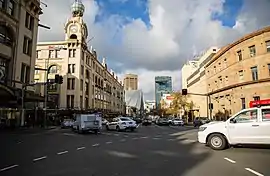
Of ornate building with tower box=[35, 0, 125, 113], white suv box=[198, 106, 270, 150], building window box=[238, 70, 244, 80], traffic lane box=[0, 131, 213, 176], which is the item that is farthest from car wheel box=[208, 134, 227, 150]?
ornate building with tower box=[35, 0, 125, 113]

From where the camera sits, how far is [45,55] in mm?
75250

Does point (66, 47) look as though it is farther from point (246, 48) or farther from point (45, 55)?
point (246, 48)

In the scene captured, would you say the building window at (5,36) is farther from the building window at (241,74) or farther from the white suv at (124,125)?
the building window at (241,74)

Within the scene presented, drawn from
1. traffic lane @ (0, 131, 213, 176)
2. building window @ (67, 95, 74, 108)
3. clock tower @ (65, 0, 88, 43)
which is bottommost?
traffic lane @ (0, 131, 213, 176)

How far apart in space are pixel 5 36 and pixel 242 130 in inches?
1267

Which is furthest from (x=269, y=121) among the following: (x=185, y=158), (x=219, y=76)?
(x=219, y=76)

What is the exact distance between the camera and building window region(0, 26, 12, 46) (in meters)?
35.4

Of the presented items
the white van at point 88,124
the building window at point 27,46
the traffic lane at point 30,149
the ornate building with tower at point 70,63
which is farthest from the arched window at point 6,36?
the ornate building with tower at point 70,63

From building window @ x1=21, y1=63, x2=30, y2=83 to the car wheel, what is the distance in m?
32.3

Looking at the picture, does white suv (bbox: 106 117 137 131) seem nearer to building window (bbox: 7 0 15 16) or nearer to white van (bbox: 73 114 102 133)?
white van (bbox: 73 114 102 133)

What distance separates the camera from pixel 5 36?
1430 inches

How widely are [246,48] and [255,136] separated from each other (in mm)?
40568

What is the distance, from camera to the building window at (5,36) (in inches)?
1392

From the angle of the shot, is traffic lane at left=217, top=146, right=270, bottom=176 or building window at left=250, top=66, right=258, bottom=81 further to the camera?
building window at left=250, top=66, right=258, bottom=81
